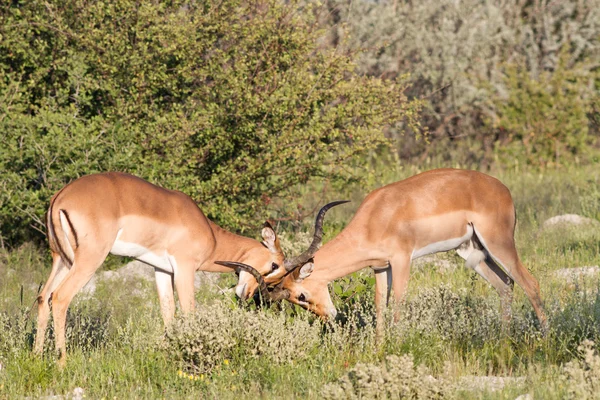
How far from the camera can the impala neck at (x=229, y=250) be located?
8.09m

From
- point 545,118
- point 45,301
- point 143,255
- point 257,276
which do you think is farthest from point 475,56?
point 45,301

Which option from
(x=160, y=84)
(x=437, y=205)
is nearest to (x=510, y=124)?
(x=160, y=84)

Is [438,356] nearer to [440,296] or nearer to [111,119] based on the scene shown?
[440,296]

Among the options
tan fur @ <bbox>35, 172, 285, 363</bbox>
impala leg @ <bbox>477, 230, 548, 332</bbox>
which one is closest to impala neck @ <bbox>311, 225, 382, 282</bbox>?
tan fur @ <bbox>35, 172, 285, 363</bbox>

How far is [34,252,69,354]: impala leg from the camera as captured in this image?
6500mm

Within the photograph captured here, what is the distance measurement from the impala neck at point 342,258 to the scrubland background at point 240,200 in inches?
14.8

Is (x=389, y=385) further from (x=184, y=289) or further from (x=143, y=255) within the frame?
(x=143, y=255)

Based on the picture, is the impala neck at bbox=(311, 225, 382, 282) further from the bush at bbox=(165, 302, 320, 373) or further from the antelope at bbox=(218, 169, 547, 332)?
the bush at bbox=(165, 302, 320, 373)

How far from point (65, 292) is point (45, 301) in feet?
0.94

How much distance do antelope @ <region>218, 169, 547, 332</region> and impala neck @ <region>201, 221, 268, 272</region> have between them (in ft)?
1.28

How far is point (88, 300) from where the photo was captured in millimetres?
8781

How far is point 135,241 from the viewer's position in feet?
23.6

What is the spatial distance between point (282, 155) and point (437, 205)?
2.88 m

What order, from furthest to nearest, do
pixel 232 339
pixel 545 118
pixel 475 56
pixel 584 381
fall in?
pixel 475 56, pixel 545 118, pixel 232 339, pixel 584 381
